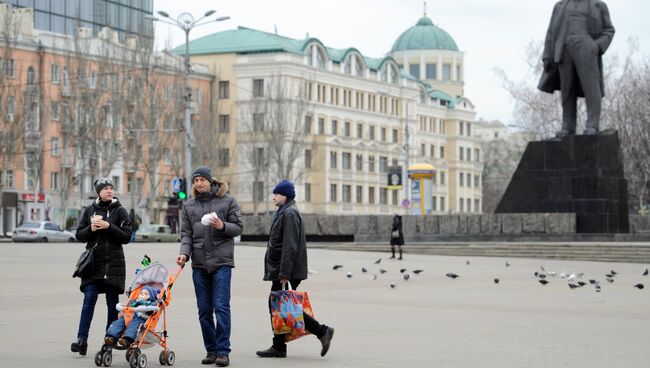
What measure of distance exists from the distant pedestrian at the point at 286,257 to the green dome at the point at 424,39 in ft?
377

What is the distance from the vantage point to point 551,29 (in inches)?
1417

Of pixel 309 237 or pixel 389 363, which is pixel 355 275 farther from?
pixel 309 237

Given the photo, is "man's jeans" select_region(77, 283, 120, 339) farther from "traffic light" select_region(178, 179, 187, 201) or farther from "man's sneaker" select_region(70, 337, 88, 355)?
"traffic light" select_region(178, 179, 187, 201)

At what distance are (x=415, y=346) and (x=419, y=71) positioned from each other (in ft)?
375

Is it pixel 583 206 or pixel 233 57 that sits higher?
pixel 233 57

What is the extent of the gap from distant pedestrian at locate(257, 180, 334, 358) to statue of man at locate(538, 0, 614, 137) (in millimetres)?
24832

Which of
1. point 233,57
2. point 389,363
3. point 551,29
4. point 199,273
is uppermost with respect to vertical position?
point 233,57

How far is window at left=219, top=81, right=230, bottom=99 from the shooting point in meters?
95.4

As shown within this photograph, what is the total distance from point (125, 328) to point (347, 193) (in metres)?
91.2

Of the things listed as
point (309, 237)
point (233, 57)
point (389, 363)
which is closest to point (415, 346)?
point (389, 363)

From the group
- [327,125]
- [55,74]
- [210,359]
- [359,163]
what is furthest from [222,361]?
[359,163]

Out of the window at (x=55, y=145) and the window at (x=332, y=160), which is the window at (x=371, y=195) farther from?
the window at (x=55, y=145)

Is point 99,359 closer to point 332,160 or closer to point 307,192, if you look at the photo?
point 307,192

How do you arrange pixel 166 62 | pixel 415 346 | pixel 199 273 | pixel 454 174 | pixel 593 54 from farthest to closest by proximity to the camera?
pixel 454 174 → pixel 166 62 → pixel 593 54 → pixel 415 346 → pixel 199 273
